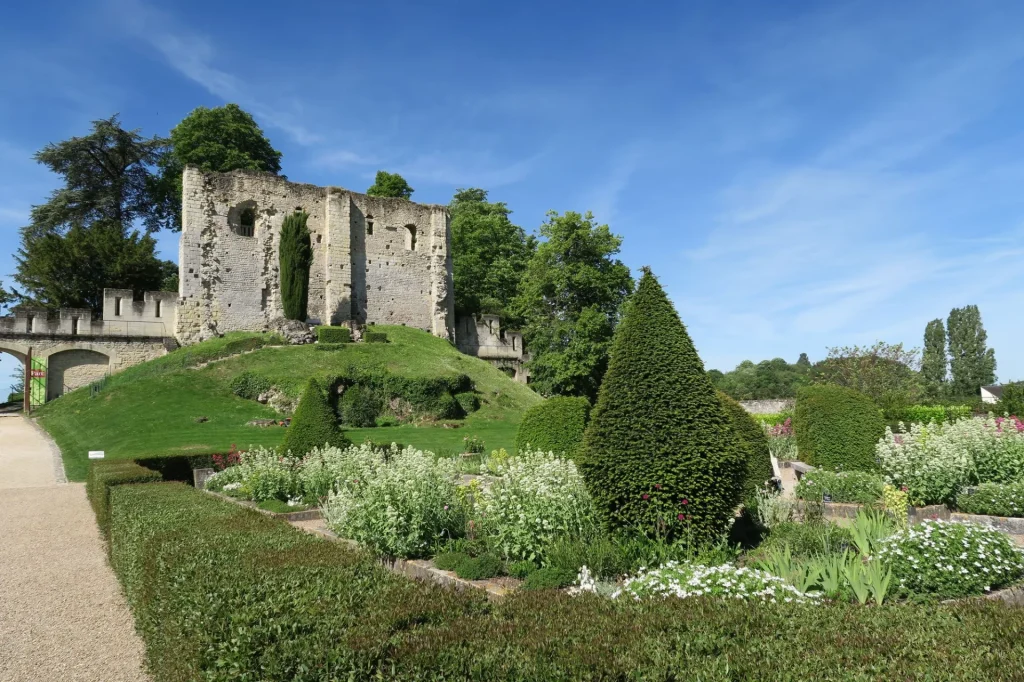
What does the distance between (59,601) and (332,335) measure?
84.8 feet

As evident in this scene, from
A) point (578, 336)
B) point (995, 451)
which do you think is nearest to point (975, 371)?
point (578, 336)


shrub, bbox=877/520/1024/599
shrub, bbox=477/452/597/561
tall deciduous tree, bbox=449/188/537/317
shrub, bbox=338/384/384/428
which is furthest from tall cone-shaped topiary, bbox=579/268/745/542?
tall deciduous tree, bbox=449/188/537/317

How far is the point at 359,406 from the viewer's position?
2391 centimetres

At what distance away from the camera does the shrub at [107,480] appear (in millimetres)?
9445

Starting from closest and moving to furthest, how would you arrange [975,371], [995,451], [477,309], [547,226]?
[995,451], [547,226], [477,309], [975,371]

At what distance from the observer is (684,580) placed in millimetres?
4508

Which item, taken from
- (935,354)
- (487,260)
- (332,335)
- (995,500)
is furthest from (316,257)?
(935,354)

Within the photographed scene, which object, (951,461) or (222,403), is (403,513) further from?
(222,403)

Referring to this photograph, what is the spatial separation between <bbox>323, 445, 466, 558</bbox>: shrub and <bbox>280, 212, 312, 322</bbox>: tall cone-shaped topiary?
93.5 feet

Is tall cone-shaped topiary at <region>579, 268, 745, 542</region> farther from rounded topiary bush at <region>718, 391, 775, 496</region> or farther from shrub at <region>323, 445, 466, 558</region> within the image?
rounded topiary bush at <region>718, 391, 775, 496</region>

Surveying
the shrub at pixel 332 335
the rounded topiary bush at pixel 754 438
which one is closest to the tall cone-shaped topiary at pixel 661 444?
the rounded topiary bush at pixel 754 438

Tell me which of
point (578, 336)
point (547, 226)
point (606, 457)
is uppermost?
point (547, 226)

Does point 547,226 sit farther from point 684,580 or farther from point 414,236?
point 684,580

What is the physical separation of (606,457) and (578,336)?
26231mm
